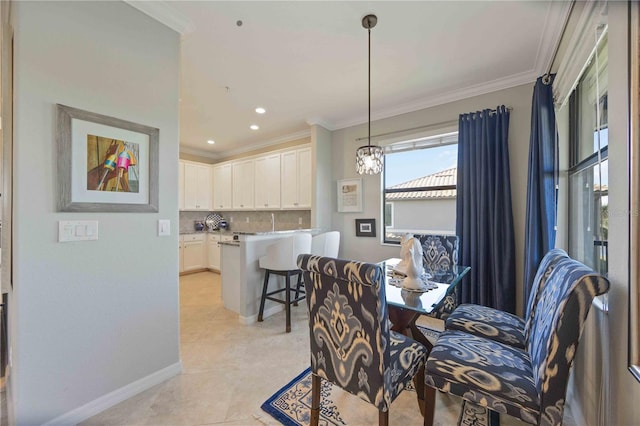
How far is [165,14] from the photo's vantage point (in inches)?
71.2

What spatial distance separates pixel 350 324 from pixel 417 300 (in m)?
0.58

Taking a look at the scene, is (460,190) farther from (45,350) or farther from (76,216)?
(45,350)

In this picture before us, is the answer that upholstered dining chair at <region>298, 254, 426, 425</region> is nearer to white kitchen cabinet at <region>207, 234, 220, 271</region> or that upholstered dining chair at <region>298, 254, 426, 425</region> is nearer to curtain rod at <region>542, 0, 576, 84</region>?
curtain rod at <region>542, 0, 576, 84</region>

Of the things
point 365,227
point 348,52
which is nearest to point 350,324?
point 348,52

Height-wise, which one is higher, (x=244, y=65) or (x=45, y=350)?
(x=244, y=65)

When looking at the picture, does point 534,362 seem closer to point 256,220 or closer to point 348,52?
point 348,52

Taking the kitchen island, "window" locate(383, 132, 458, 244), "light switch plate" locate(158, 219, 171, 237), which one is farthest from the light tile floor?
"window" locate(383, 132, 458, 244)

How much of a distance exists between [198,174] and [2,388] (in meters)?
4.34

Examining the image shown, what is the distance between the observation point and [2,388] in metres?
1.70

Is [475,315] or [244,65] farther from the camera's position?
[244,65]

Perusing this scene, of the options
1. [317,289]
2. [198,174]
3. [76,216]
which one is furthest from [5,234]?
[198,174]

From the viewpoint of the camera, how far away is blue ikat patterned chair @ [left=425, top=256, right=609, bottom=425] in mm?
1015

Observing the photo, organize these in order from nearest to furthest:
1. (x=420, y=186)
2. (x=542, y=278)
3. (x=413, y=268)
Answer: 1. (x=542, y=278)
2. (x=413, y=268)
3. (x=420, y=186)

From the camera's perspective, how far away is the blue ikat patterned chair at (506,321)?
5.21ft
